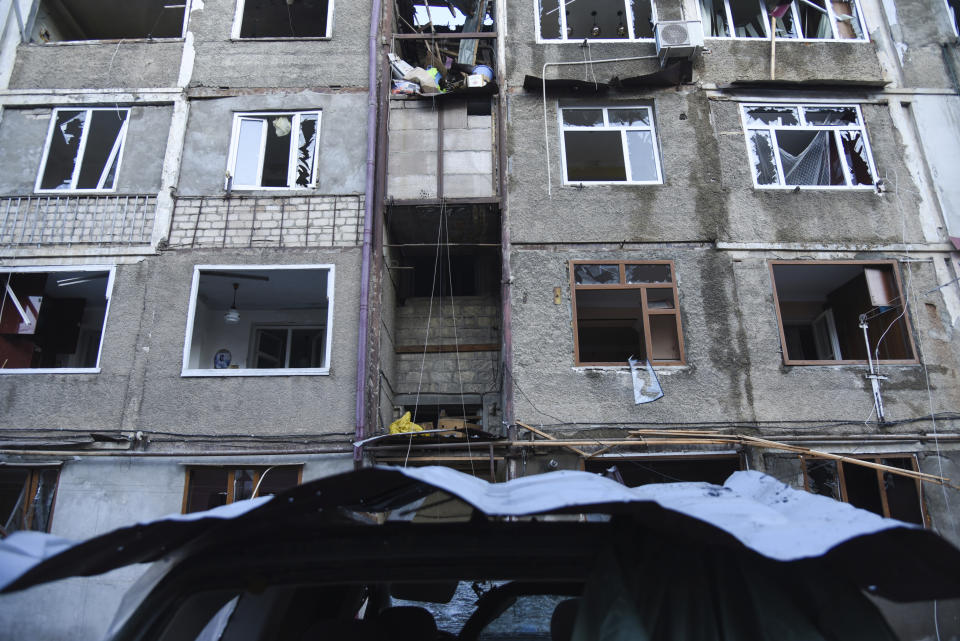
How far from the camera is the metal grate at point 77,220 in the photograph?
442 inches

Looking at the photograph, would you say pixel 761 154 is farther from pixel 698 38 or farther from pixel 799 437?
pixel 799 437

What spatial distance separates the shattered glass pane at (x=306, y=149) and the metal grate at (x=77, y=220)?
2529 mm

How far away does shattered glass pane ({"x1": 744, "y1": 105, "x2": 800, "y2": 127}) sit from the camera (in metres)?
12.0

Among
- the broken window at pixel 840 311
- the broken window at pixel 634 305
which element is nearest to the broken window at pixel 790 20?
the broken window at pixel 840 311

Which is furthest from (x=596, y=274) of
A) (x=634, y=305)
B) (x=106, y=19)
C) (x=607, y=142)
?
(x=106, y=19)

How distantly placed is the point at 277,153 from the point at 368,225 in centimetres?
245

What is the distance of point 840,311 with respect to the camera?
1189 centimetres

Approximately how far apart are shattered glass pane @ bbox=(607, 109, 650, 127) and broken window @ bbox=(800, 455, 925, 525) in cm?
640

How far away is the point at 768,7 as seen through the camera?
1298cm

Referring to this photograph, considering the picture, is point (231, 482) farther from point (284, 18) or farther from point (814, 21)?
point (814, 21)

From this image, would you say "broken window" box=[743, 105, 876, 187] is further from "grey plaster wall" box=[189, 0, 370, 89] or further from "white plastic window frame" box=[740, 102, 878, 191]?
"grey plaster wall" box=[189, 0, 370, 89]

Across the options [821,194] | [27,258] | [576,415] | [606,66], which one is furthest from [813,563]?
[27,258]

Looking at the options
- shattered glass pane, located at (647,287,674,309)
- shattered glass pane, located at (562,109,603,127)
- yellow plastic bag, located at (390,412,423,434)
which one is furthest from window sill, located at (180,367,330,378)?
shattered glass pane, located at (562,109,603,127)

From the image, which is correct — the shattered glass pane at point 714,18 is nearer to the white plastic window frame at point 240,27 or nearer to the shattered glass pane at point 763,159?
the shattered glass pane at point 763,159
